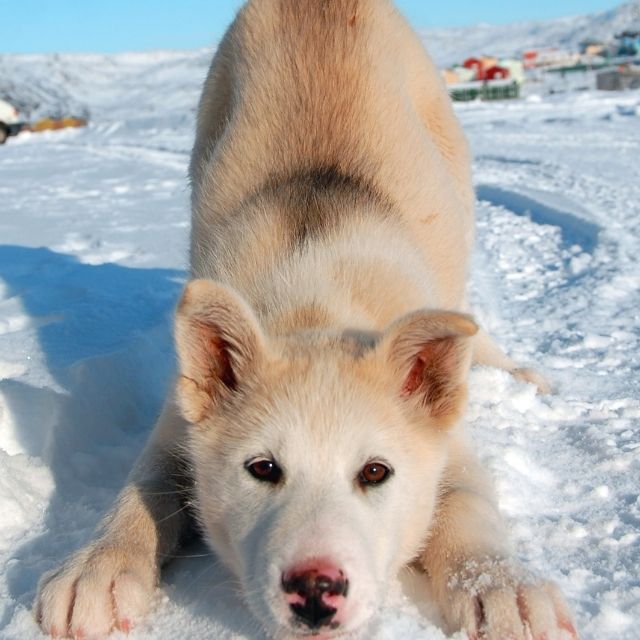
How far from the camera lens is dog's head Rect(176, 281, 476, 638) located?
2.06 m

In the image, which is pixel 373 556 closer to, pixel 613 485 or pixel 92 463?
pixel 613 485

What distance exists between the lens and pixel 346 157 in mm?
3750

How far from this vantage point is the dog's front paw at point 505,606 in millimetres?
2203

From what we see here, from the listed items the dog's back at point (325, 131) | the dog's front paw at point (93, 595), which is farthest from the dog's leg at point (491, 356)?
the dog's front paw at point (93, 595)

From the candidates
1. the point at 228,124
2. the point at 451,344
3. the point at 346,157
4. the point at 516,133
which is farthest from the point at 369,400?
the point at 516,133

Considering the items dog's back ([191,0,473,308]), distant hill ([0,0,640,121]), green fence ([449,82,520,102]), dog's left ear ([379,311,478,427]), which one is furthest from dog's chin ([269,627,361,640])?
green fence ([449,82,520,102])

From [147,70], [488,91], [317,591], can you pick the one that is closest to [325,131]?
[317,591]

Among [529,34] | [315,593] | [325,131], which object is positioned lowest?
[529,34]

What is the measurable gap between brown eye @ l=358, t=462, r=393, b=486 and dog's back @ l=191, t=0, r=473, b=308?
114 cm

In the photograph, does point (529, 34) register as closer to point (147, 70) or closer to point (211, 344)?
point (147, 70)

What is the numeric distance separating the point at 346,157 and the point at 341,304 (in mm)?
994

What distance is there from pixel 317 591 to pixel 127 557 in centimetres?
72

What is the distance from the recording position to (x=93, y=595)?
234cm

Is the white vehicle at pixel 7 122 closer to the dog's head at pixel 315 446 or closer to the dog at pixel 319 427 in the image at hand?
the dog at pixel 319 427
